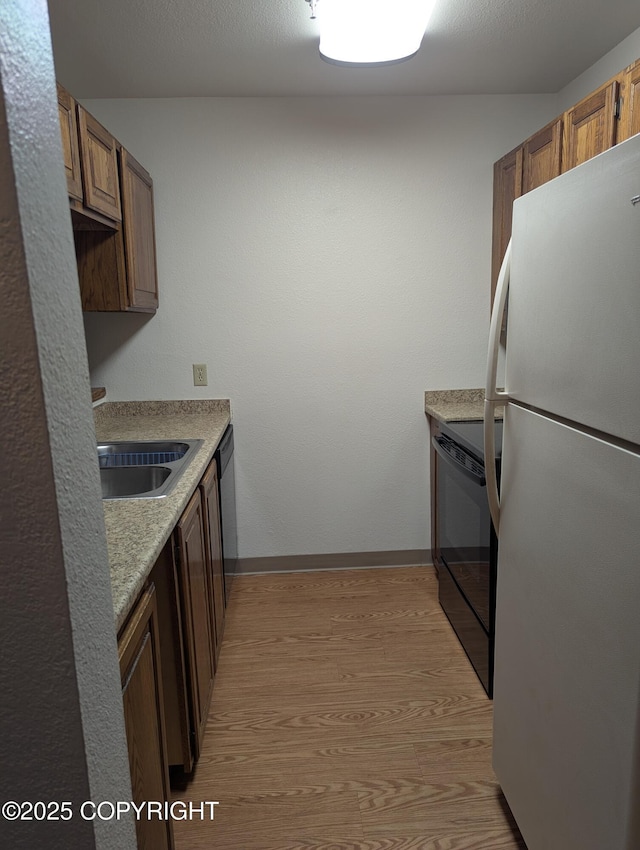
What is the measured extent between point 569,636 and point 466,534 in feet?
3.93

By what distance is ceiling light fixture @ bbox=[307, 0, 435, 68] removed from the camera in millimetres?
1945

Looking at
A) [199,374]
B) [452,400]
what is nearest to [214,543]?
[199,374]

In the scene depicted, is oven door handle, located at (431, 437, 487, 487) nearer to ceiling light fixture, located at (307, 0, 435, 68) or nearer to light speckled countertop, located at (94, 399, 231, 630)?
light speckled countertop, located at (94, 399, 231, 630)

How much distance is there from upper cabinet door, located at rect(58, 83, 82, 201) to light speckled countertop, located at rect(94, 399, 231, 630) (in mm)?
981

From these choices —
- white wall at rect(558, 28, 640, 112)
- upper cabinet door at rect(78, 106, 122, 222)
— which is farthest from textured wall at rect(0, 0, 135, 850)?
white wall at rect(558, 28, 640, 112)

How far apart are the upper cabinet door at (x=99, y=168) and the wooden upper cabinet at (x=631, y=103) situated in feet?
5.71

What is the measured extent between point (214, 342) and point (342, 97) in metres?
1.36

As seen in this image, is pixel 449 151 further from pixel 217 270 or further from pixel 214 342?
pixel 214 342

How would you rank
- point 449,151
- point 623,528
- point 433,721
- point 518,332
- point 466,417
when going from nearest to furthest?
point 623,528
point 518,332
point 433,721
point 466,417
point 449,151

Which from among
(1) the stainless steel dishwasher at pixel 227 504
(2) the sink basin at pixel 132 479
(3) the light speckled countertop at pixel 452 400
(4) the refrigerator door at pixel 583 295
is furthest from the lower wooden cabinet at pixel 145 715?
(3) the light speckled countertop at pixel 452 400

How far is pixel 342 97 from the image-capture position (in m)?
2.92

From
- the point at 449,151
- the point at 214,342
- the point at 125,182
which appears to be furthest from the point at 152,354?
the point at 449,151

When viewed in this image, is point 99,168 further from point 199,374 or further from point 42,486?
point 42,486

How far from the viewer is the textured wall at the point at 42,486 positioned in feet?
1.85
